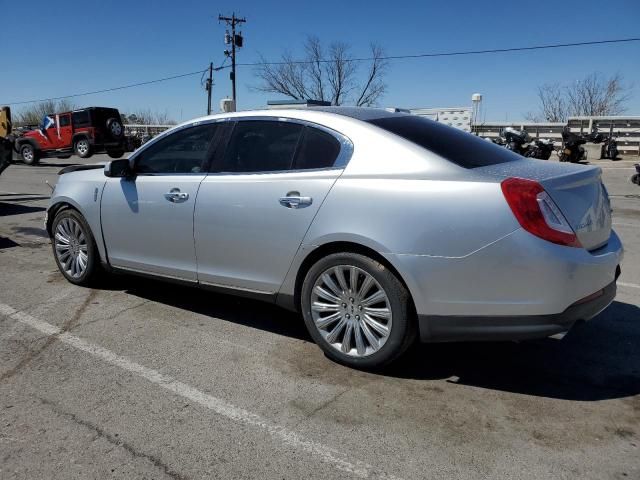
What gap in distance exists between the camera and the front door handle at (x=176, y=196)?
13.1ft

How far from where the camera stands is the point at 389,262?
3.06 meters

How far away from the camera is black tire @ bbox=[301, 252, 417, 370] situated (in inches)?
121

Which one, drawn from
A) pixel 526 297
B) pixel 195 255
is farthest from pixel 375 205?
pixel 195 255

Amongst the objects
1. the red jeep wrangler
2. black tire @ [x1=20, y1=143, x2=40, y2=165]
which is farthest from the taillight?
black tire @ [x1=20, y1=143, x2=40, y2=165]

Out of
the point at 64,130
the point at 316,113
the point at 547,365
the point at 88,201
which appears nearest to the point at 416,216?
the point at 316,113

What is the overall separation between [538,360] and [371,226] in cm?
149

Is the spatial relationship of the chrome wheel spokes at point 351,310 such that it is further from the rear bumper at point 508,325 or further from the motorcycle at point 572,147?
the motorcycle at point 572,147

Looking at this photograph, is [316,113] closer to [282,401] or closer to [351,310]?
[351,310]

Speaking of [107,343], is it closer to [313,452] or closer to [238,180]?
[238,180]

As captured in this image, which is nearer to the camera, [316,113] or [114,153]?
[316,113]

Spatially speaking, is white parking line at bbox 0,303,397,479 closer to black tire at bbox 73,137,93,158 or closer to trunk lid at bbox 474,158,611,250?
trunk lid at bbox 474,158,611,250

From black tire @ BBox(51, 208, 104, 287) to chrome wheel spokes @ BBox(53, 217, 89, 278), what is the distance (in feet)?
0.06

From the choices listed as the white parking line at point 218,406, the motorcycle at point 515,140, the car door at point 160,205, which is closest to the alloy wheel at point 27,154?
the motorcycle at point 515,140

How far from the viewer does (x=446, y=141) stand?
347cm
